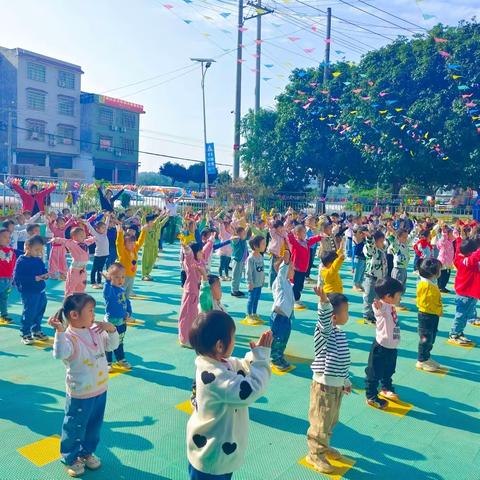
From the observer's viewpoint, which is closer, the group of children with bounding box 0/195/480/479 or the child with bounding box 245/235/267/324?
the group of children with bounding box 0/195/480/479

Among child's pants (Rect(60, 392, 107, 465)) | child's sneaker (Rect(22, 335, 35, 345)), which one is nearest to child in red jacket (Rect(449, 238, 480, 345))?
child's pants (Rect(60, 392, 107, 465))

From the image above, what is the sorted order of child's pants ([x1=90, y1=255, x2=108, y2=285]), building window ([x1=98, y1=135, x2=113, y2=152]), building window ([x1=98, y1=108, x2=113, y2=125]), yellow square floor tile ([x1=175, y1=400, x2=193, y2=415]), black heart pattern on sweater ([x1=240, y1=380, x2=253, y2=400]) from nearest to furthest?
black heart pattern on sweater ([x1=240, y1=380, x2=253, y2=400]) → yellow square floor tile ([x1=175, y1=400, x2=193, y2=415]) → child's pants ([x1=90, y1=255, x2=108, y2=285]) → building window ([x1=98, y1=108, x2=113, y2=125]) → building window ([x1=98, y1=135, x2=113, y2=152])

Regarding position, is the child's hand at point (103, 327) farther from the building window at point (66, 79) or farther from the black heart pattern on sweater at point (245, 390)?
the building window at point (66, 79)

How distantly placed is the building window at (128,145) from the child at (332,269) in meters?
50.3

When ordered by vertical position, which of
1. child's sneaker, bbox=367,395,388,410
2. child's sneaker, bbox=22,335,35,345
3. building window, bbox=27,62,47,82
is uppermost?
building window, bbox=27,62,47,82

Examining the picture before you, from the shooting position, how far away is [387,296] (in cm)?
543

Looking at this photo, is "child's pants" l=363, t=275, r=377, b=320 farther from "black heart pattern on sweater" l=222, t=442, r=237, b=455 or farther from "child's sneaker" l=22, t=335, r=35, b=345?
"black heart pattern on sweater" l=222, t=442, r=237, b=455

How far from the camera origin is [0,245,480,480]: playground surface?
4188 mm

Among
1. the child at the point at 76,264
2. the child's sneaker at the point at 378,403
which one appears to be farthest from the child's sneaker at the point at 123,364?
the child's sneaker at the point at 378,403

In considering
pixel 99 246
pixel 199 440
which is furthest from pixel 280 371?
pixel 99 246

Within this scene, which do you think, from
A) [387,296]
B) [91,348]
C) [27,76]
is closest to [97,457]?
[91,348]

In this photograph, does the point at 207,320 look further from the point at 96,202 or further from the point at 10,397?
the point at 96,202

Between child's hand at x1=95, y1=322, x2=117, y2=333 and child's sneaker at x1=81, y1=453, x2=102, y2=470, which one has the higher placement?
child's hand at x1=95, y1=322, x2=117, y2=333

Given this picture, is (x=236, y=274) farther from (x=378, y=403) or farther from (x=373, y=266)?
(x=378, y=403)
